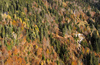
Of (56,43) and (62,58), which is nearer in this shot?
(62,58)

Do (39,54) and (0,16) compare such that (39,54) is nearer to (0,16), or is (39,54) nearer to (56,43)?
(56,43)

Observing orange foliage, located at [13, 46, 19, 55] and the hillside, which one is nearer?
orange foliage, located at [13, 46, 19, 55]

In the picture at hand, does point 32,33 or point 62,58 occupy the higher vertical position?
point 32,33

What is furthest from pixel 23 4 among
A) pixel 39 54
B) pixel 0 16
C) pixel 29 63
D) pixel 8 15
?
pixel 29 63

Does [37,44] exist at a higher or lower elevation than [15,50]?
lower

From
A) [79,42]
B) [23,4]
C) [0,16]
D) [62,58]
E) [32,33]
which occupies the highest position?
[23,4]

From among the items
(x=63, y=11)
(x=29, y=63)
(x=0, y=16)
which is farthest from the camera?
(x=63, y=11)

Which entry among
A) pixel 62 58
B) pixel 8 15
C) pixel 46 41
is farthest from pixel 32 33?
pixel 62 58

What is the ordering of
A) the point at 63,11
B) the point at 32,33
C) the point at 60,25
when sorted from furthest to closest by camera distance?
the point at 63,11 < the point at 60,25 < the point at 32,33

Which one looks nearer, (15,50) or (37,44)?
(15,50)

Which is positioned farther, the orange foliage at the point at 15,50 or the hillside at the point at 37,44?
the hillside at the point at 37,44

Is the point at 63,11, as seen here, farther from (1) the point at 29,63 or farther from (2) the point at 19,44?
(1) the point at 29,63
